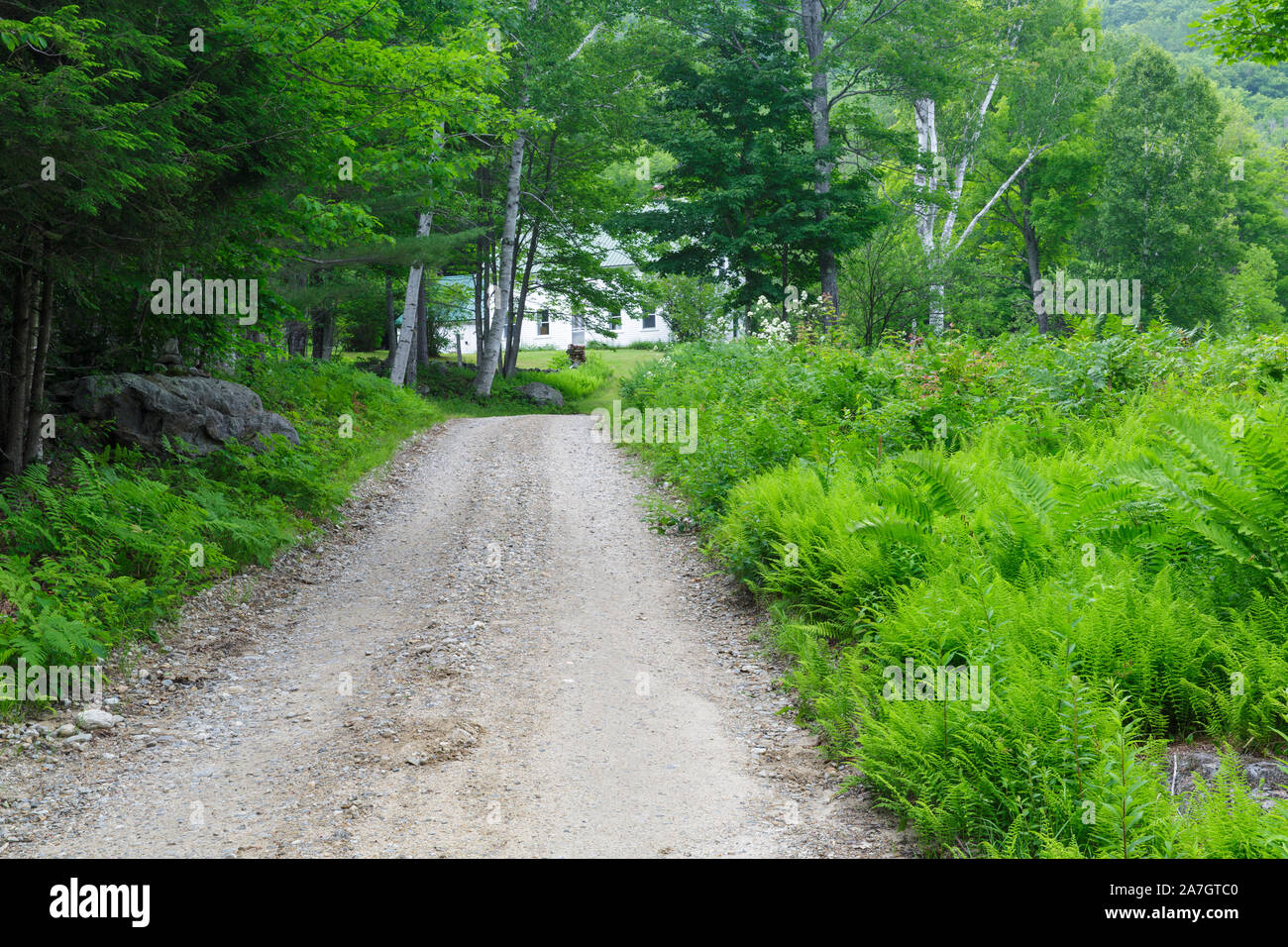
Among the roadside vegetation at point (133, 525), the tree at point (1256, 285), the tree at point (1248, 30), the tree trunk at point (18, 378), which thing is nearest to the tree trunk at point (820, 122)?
the tree at point (1248, 30)

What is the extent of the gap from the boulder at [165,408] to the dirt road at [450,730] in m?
2.30

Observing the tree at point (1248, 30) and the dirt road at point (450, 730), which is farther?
the tree at point (1248, 30)

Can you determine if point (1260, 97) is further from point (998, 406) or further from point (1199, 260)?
point (998, 406)

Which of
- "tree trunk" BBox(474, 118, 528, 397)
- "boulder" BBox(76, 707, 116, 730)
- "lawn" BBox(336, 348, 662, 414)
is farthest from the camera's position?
"lawn" BBox(336, 348, 662, 414)

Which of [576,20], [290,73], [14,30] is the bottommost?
[14,30]

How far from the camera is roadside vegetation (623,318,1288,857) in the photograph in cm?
375

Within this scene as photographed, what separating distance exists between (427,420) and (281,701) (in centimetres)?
1504

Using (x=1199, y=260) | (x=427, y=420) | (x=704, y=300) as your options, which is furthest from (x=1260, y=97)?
(x=427, y=420)

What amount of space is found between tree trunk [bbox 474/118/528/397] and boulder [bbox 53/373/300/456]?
16491 mm

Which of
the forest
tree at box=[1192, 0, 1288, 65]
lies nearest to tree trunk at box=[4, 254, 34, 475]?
the forest

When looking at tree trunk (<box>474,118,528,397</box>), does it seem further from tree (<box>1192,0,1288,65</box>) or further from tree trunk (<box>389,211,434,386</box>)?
tree (<box>1192,0,1288,65</box>)

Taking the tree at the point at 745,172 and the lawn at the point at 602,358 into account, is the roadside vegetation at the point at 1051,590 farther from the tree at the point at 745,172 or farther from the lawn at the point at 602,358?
the lawn at the point at 602,358

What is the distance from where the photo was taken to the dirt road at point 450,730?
4285 mm

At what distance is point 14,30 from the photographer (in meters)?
5.72
